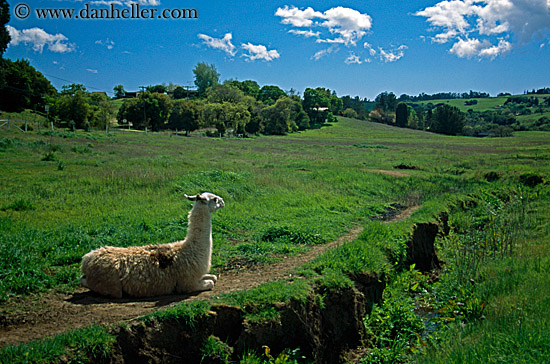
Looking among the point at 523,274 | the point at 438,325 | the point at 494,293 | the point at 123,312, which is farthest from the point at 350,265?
the point at 123,312

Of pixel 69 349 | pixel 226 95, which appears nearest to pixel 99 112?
pixel 226 95

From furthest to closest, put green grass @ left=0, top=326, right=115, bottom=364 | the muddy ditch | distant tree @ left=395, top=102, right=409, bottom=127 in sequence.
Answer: distant tree @ left=395, top=102, right=409, bottom=127 < the muddy ditch < green grass @ left=0, top=326, right=115, bottom=364

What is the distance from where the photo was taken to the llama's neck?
315 inches

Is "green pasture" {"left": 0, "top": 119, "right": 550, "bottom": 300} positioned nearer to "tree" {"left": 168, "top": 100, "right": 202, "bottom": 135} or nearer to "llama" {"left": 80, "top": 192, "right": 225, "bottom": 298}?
"llama" {"left": 80, "top": 192, "right": 225, "bottom": 298}

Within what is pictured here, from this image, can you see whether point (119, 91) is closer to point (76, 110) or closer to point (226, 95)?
point (226, 95)

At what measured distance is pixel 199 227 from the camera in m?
8.05

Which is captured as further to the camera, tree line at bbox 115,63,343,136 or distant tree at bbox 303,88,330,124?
distant tree at bbox 303,88,330,124

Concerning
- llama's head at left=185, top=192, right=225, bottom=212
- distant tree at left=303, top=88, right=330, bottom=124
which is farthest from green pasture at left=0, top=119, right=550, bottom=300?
distant tree at left=303, top=88, right=330, bottom=124

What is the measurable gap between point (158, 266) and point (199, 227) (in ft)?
3.88

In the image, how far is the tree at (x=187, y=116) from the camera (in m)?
80.3

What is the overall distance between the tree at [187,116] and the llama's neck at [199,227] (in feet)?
240

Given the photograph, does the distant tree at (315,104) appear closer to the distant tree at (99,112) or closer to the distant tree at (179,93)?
the distant tree at (179,93)

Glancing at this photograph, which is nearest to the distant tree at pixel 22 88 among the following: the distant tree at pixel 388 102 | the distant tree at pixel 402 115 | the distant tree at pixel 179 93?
the distant tree at pixel 179 93

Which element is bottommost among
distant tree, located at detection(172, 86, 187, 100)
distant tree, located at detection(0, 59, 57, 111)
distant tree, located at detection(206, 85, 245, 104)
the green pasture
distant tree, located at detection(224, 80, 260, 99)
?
the green pasture
